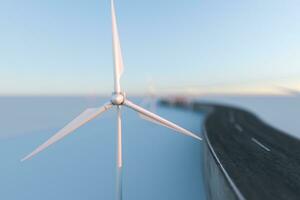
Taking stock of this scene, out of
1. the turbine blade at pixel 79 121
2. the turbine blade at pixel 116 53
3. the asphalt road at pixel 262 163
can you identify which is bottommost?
the asphalt road at pixel 262 163

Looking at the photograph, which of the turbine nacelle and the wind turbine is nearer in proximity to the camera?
the wind turbine

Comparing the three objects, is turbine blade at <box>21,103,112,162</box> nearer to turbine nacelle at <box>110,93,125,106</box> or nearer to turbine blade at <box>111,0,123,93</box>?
turbine nacelle at <box>110,93,125,106</box>

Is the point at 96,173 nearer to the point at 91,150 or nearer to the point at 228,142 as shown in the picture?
the point at 91,150

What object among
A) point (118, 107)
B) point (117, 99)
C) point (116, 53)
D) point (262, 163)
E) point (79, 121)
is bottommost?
point (262, 163)

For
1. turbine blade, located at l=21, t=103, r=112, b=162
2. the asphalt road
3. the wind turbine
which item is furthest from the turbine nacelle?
the asphalt road

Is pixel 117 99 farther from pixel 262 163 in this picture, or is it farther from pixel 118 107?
pixel 262 163

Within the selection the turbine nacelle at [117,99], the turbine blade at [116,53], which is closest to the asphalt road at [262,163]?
the turbine nacelle at [117,99]

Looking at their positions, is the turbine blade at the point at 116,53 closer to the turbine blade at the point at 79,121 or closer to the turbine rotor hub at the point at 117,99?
the turbine rotor hub at the point at 117,99

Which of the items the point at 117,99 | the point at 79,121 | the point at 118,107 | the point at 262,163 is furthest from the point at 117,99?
the point at 262,163

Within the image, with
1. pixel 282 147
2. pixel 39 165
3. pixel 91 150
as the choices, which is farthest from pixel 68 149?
pixel 282 147

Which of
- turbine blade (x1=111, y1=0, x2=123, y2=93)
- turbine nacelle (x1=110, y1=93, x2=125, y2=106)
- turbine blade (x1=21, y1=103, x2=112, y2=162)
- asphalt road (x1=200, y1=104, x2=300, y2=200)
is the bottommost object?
asphalt road (x1=200, y1=104, x2=300, y2=200)

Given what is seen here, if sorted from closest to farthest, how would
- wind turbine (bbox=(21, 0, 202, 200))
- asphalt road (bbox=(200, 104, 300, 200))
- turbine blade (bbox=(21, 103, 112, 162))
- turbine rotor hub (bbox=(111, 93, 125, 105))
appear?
asphalt road (bbox=(200, 104, 300, 200)) → turbine blade (bbox=(21, 103, 112, 162)) → wind turbine (bbox=(21, 0, 202, 200)) → turbine rotor hub (bbox=(111, 93, 125, 105))
